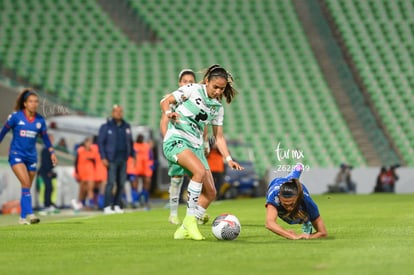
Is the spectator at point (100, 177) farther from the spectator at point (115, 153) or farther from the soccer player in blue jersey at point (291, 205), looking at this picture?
the soccer player in blue jersey at point (291, 205)

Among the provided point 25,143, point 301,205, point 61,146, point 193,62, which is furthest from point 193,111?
point 193,62

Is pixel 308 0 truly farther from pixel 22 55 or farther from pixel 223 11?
pixel 22 55

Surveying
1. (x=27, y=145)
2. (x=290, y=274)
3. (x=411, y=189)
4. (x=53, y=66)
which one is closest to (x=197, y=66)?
(x=53, y=66)

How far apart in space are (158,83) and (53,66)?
374cm

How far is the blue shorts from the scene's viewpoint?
14367 millimetres

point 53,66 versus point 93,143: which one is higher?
point 53,66

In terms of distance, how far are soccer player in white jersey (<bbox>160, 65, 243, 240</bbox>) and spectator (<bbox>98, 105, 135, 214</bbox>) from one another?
28.9 feet

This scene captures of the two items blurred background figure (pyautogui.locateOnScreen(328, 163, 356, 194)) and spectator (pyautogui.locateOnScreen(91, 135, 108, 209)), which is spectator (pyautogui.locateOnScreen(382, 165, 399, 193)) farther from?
spectator (pyautogui.locateOnScreen(91, 135, 108, 209))

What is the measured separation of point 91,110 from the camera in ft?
99.0

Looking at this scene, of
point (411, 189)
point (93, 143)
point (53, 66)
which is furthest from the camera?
point (53, 66)

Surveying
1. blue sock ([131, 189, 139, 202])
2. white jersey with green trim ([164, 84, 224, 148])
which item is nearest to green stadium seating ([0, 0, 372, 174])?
blue sock ([131, 189, 139, 202])

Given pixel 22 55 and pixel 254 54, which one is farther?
pixel 254 54

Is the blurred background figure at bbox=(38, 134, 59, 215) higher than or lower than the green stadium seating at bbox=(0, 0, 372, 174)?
lower

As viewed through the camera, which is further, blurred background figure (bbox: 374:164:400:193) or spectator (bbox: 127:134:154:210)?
blurred background figure (bbox: 374:164:400:193)
